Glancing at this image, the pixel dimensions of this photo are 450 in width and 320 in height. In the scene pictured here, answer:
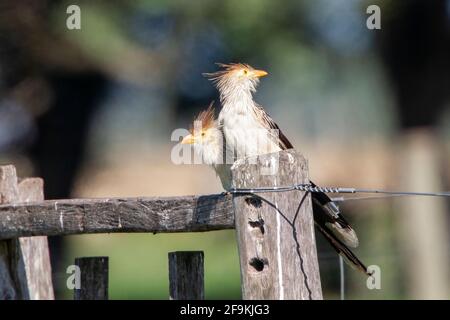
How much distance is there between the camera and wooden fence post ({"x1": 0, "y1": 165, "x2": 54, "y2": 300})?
385 cm

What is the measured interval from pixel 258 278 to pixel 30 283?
70.5 inches

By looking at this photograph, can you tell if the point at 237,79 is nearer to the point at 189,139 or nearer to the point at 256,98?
the point at 189,139

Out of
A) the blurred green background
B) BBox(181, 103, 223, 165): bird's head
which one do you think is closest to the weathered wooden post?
BBox(181, 103, 223, 165): bird's head

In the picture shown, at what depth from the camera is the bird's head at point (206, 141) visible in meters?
4.08

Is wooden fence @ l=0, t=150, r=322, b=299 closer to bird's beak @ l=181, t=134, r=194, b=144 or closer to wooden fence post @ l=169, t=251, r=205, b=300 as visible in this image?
wooden fence post @ l=169, t=251, r=205, b=300

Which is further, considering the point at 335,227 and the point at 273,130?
the point at 273,130

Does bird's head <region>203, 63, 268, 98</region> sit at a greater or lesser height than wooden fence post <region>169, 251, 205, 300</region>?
greater

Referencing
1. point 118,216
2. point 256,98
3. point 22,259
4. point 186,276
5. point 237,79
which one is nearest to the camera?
point 118,216

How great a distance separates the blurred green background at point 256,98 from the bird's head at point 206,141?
4295mm

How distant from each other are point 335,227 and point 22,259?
1.61 m

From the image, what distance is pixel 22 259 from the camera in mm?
3949

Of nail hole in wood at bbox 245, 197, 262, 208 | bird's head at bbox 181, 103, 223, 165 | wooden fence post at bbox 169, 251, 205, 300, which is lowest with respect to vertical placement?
wooden fence post at bbox 169, 251, 205, 300

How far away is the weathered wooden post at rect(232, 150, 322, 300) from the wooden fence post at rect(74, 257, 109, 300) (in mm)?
1113

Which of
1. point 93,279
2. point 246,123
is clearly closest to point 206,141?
point 246,123
